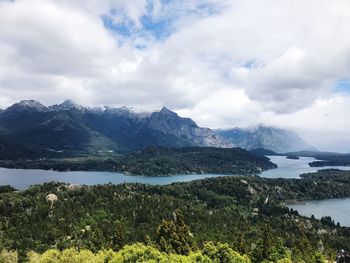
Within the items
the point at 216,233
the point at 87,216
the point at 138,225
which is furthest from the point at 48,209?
the point at 216,233

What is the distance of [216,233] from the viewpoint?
195 meters

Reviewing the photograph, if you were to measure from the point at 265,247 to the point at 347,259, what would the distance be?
2719cm

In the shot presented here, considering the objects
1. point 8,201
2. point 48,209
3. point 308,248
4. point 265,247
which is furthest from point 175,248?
point 8,201

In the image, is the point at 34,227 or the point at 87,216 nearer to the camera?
the point at 34,227

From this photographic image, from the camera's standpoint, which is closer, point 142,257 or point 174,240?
point 142,257

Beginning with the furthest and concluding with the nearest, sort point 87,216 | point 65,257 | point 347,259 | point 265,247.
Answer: point 87,216
point 265,247
point 347,259
point 65,257

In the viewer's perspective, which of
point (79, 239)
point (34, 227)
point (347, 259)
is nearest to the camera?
point (347, 259)

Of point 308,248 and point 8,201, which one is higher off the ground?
point 8,201

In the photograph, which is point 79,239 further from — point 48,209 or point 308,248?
point 308,248

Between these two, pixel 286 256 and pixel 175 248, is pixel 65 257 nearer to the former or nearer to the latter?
pixel 175 248

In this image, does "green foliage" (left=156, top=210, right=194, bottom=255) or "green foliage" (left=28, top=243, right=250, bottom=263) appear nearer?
"green foliage" (left=28, top=243, right=250, bottom=263)

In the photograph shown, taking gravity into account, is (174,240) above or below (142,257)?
below

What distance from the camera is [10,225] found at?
167250 millimetres

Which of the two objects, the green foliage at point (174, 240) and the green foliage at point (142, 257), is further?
→ the green foliage at point (174, 240)
